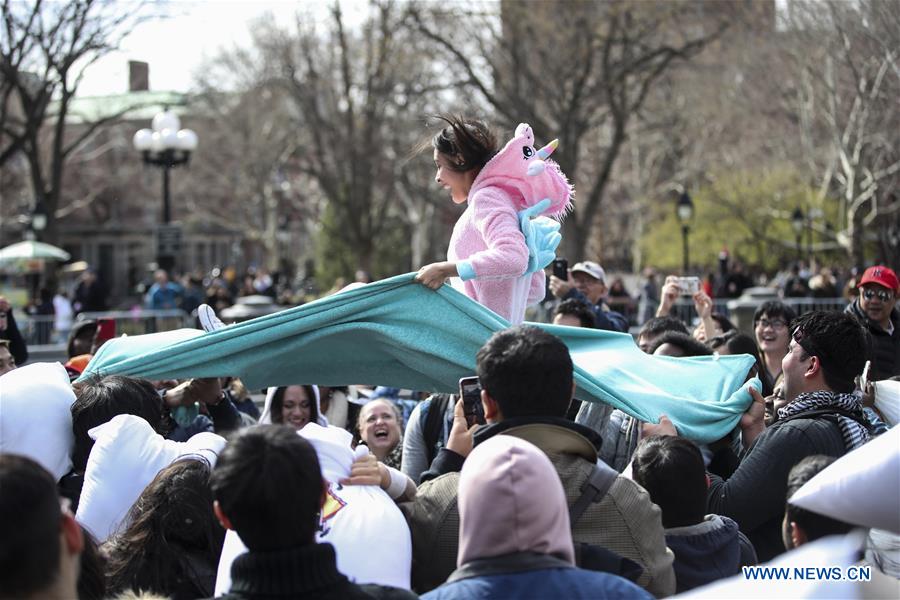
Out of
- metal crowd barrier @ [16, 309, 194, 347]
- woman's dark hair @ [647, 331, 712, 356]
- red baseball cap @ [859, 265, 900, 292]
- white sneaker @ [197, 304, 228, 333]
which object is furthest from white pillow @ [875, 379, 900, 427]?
metal crowd barrier @ [16, 309, 194, 347]

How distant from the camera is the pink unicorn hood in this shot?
4.86 m

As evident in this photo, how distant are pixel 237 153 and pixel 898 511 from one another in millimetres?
53193

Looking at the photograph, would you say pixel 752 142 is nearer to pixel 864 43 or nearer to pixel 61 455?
pixel 864 43

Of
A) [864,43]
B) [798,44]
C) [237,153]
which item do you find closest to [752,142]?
[798,44]

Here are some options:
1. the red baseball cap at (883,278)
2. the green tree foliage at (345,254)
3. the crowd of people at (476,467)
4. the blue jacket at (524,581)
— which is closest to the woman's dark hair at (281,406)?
the crowd of people at (476,467)

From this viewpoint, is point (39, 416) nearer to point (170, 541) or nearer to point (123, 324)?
point (170, 541)

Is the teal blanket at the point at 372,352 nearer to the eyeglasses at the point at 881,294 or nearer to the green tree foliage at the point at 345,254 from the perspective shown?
the eyeglasses at the point at 881,294

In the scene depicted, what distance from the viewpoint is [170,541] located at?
3.74m

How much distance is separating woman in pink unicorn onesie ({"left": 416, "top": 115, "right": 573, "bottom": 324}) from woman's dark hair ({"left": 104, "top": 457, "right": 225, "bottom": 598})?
4.46ft

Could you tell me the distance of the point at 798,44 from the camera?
93.5 feet

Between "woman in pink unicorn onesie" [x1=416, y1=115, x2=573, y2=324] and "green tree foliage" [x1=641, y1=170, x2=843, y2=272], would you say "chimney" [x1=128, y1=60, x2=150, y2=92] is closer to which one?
"woman in pink unicorn onesie" [x1=416, y1=115, x2=573, y2=324]

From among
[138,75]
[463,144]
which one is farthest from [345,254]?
[463,144]

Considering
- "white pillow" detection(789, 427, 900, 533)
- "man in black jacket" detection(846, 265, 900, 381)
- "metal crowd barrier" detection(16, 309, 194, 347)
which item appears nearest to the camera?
"white pillow" detection(789, 427, 900, 533)

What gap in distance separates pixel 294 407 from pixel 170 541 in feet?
7.67
